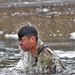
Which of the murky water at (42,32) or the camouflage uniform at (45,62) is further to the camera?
the murky water at (42,32)

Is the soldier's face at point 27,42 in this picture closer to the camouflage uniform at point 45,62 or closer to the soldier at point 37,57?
the soldier at point 37,57

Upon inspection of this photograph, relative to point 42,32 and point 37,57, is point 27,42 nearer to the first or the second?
→ point 37,57

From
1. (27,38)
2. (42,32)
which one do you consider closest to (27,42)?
(27,38)

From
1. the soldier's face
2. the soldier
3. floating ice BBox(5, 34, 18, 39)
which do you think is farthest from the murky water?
the soldier's face

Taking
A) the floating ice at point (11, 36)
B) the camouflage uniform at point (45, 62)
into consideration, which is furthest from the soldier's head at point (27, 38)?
the floating ice at point (11, 36)

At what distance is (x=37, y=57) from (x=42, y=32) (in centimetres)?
737

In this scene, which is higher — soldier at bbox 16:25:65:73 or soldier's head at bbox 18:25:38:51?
soldier's head at bbox 18:25:38:51

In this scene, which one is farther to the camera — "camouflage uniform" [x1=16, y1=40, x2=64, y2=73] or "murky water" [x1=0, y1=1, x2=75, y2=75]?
"murky water" [x1=0, y1=1, x2=75, y2=75]

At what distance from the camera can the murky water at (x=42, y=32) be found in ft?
38.2

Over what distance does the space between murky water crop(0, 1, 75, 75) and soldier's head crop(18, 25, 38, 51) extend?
81cm

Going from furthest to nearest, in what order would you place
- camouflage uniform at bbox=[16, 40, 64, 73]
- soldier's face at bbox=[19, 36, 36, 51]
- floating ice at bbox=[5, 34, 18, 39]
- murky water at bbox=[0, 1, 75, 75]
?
floating ice at bbox=[5, 34, 18, 39], murky water at bbox=[0, 1, 75, 75], camouflage uniform at bbox=[16, 40, 64, 73], soldier's face at bbox=[19, 36, 36, 51]

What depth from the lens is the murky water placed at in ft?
38.2

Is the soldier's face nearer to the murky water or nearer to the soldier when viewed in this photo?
the soldier

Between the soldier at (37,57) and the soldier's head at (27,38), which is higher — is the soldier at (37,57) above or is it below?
below
